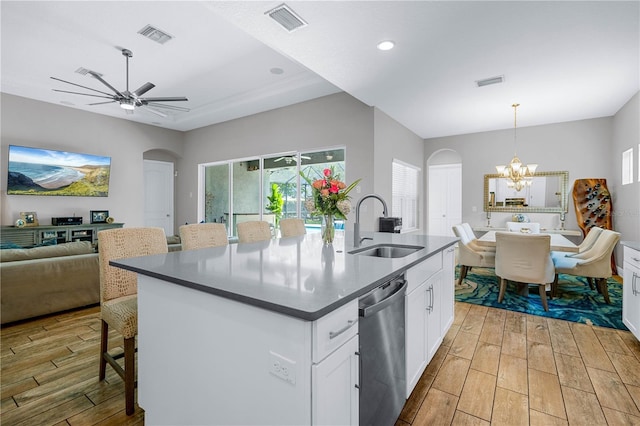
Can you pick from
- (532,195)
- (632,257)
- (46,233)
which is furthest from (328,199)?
(46,233)

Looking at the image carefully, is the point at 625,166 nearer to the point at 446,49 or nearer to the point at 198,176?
the point at 446,49

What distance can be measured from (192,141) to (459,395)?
7588 millimetres

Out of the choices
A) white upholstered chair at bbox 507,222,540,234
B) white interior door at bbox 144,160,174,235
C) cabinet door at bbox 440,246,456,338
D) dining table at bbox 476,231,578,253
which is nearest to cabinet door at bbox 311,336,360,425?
cabinet door at bbox 440,246,456,338

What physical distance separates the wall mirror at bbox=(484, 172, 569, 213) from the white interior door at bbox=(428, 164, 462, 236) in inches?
30.2

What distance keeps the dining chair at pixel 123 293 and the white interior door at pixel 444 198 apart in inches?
260

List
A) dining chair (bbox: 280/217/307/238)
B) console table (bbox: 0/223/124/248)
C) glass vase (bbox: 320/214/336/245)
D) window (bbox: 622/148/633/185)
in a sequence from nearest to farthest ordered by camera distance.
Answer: glass vase (bbox: 320/214/336/245), dining chair (bbox: 280/217/307/238), window (bbox: 622/148/633/185), console table (bbox: 0/223/124/248)

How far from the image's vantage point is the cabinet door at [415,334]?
163 centimetres

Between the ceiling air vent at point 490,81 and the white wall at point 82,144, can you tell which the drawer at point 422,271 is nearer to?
the ceiling air vent at point 490,81

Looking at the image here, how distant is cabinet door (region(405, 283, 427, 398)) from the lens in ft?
5.34

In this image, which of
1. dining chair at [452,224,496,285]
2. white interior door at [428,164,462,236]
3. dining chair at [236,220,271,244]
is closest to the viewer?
dining chair at [236,220,271,244]

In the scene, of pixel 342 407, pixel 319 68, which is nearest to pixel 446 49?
pixel 319 68

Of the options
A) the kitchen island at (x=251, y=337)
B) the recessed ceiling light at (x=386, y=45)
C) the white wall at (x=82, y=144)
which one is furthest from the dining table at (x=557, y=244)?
the white wall at (x=82, y=144)

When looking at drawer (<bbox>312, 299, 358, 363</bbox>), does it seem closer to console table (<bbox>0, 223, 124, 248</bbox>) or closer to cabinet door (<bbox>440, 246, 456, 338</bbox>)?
cabinet door (<bbox>440, 246, 456, 338</bbox>)

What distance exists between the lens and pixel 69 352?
2.40 metres
